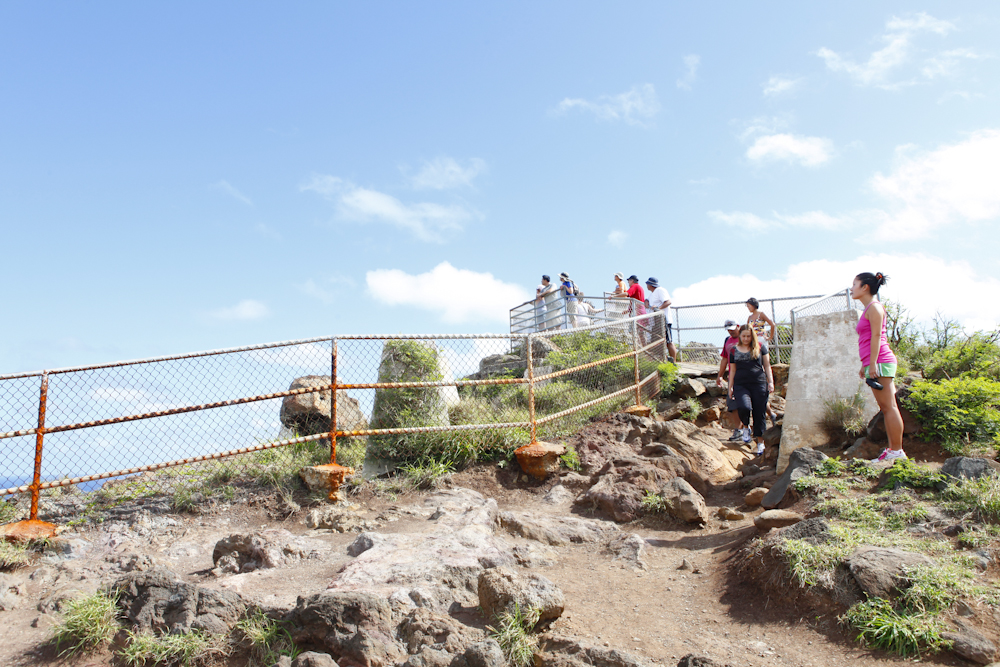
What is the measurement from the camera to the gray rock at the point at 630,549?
17.5 feet

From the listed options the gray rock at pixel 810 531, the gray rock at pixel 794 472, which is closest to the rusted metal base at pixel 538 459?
the gray rock at pixel 794 472

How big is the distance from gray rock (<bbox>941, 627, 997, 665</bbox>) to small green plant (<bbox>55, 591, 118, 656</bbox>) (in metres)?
5.07

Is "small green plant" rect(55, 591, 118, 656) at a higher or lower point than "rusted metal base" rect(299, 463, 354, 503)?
lower

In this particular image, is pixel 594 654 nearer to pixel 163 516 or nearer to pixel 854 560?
pixel 854 560

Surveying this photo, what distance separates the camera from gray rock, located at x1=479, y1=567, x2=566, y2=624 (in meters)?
3.87

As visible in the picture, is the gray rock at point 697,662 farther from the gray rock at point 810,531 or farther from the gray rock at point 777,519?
the gray rock at point 777,519

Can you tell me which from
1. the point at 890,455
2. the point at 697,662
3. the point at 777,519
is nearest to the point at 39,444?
the point at 697,662

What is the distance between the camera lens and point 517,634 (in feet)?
12.2

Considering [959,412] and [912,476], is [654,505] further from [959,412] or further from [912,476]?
[959,412]

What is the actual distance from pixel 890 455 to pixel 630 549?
2623 mm

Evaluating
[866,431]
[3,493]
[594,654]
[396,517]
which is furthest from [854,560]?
[3,493]

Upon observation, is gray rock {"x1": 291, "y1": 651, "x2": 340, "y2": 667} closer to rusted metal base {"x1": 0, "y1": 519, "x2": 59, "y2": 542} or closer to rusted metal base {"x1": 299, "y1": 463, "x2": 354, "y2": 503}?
rusted metal base {"x1": 299, "y1": 463, "x2": 354, "y2": 503}

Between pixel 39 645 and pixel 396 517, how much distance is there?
2925mm

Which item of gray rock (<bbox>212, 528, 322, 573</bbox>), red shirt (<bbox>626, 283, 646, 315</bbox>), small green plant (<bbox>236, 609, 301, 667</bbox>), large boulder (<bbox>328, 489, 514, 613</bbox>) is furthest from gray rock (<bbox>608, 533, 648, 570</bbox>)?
red shirt (<bbox>626, 283, 646, 315</bbox>)
